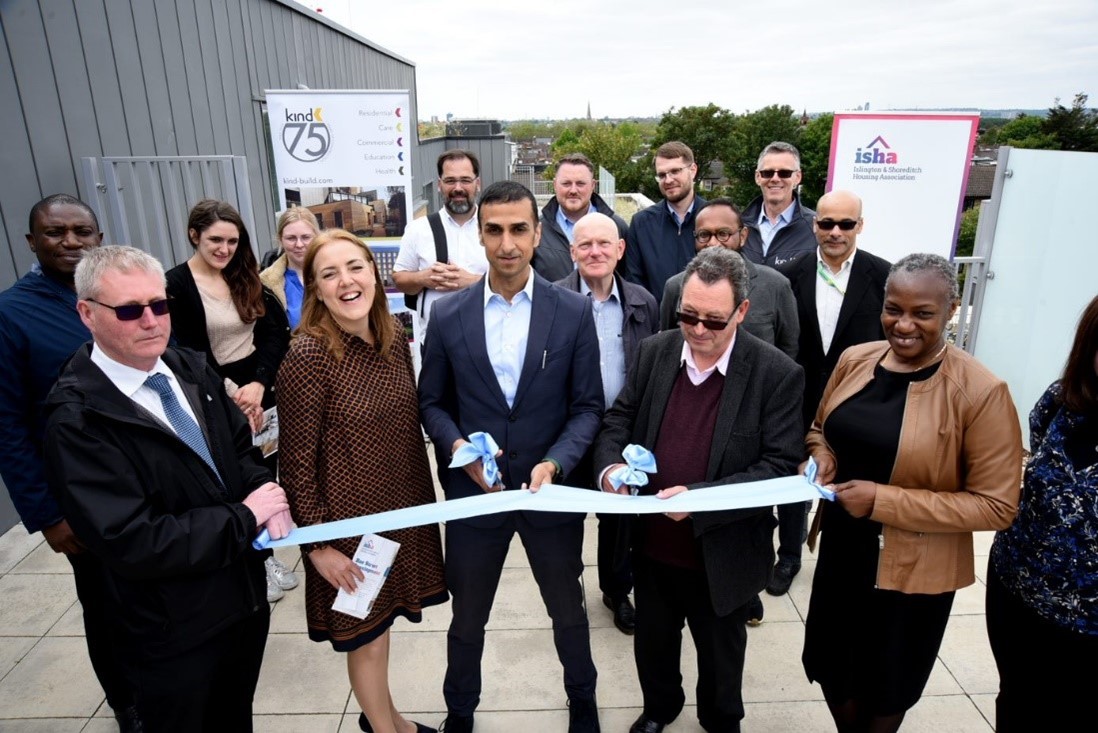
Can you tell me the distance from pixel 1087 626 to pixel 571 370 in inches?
74.3

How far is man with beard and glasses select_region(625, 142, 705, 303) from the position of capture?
449 centimetres

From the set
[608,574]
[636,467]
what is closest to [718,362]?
[636,467]

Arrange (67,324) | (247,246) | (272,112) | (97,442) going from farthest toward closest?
(272,112)
(247,246)
(67,324)
(97,442)

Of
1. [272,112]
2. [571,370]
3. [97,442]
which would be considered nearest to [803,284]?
[571,370]

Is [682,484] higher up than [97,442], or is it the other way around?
[97,442]

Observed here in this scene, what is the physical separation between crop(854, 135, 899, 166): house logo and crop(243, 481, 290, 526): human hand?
19.8 ft

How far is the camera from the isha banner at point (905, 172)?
5836 millimetres

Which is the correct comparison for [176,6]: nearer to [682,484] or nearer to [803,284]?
[803,284]

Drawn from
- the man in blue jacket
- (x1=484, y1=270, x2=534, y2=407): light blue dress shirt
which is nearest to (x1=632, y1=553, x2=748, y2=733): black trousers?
(x1=484, y1=270, x2=534, y2=407): light blue dress shirt

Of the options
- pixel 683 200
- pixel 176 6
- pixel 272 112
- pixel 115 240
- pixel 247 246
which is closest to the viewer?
pixel 247 246

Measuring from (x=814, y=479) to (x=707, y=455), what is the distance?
393 millimetres

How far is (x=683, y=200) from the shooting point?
4578 millimetres

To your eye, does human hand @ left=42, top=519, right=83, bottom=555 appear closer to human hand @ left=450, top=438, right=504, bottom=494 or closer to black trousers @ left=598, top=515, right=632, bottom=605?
human hand @ left=450, top=438, right=504, bottom=494

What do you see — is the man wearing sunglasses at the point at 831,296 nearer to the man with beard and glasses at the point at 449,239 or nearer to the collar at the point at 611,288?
the collar at the point at 611,288
